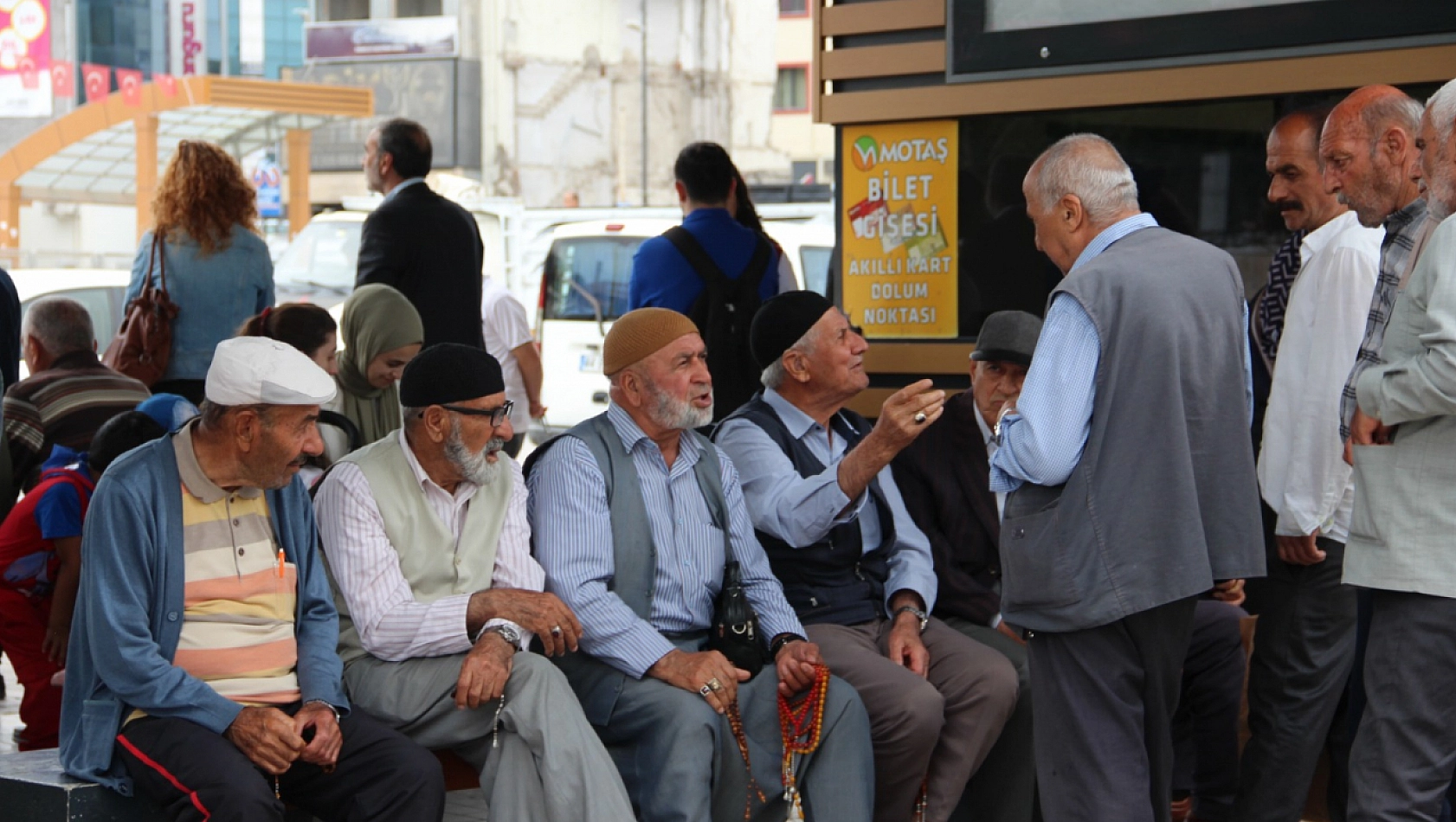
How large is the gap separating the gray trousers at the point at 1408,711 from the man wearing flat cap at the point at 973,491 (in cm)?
124

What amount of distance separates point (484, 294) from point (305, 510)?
4.25 metres

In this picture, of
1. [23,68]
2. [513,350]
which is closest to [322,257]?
[513,350]

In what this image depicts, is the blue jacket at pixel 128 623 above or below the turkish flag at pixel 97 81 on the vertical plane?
below

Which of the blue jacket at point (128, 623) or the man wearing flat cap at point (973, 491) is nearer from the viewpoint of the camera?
the blue jacket at point (128, 623)

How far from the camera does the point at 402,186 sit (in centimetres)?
609

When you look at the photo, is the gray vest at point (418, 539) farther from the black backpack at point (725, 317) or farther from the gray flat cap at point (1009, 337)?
the black backpack at point (725, 317)

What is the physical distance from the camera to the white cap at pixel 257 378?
353 cm

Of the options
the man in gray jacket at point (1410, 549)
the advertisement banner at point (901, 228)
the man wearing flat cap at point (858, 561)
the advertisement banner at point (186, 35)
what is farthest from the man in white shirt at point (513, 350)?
the advertisement banner at point (186, 35)

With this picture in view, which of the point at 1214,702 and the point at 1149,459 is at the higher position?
the point at 1149,459

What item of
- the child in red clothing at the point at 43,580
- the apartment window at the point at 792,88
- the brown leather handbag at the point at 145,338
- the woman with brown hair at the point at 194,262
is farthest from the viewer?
the apartment window at the point at 792,88

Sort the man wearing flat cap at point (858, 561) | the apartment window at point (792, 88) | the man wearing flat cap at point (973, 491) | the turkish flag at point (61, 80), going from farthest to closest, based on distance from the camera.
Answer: the apartment window at point (792, 88)
the turkish flag at point (61, 80)
the man wearing flat cap at point (973, 491)
the man wearing flat cap at point (858, 561)

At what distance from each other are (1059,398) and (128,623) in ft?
6.64

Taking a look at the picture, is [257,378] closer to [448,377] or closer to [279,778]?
[448,377]

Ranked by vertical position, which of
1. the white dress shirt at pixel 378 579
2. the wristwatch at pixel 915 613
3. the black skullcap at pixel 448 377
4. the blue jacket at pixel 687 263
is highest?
→ the blue jacket at pixel 687 263
